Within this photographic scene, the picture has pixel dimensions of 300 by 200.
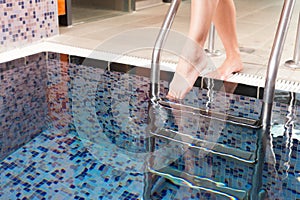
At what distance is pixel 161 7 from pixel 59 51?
215 cm

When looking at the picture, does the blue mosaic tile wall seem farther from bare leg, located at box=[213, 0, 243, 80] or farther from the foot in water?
bare leg, located at box=[213, 0, 243, 80]

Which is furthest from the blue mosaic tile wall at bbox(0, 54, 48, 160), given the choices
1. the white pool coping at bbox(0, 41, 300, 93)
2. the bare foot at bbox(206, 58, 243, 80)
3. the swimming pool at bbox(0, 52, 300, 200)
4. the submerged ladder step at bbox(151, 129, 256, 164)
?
the bare foot at bbox(206, 58, 243, 80)

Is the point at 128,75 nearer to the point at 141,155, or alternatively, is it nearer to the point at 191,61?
the point at 191,61

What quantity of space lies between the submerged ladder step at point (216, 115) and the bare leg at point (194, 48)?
40 millimetres

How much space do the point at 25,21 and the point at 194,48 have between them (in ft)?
4.34

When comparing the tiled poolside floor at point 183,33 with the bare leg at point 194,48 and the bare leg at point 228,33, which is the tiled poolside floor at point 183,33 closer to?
the bare leg at point 228,33

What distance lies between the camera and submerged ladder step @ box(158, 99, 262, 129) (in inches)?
52.4

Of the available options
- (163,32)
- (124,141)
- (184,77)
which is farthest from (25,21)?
(124,141)

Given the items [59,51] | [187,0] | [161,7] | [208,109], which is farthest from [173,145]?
[187,0]

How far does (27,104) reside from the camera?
58.4 inches

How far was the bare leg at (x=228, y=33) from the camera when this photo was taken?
1.65 metres

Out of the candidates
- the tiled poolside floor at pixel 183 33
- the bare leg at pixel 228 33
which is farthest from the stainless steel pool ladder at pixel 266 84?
the tiled poolside floor at pixel 183 33

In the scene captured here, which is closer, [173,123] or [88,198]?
[88,198]

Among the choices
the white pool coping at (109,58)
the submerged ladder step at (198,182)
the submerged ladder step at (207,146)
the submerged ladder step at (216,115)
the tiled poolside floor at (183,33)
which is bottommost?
the submerged ladder step at (198,182)
